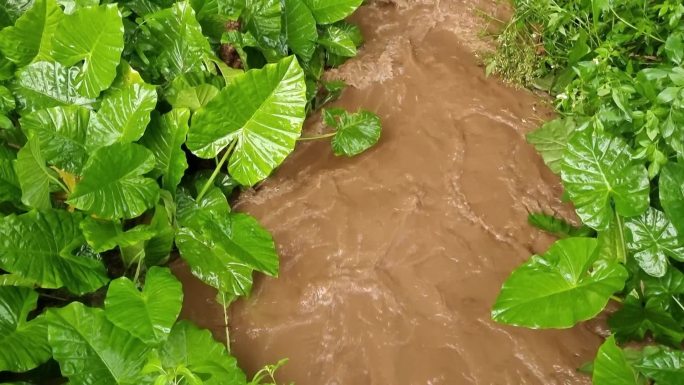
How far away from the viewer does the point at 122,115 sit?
1927 mm

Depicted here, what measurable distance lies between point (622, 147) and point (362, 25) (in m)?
1.43

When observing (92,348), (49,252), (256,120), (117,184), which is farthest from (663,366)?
(49,252)

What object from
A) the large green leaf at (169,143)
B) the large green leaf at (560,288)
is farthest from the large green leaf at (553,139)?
the large green leaf at (169,143)

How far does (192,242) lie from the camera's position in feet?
6.19

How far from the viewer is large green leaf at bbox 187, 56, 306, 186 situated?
74.6 inches

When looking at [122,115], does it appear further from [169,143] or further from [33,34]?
[33,34]

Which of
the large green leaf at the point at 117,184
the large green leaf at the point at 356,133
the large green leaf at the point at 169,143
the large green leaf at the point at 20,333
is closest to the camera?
the large green leaf at the point at 20,333

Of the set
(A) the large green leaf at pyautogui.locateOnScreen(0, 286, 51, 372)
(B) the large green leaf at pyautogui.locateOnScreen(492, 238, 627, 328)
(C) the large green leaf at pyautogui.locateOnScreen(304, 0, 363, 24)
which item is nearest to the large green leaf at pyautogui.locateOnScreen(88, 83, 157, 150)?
(A) the large green leaf at pyautogui.locateOnScreen(0, 286, 51, 372)

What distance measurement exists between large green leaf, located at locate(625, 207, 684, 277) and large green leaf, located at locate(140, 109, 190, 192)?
4.54 feet

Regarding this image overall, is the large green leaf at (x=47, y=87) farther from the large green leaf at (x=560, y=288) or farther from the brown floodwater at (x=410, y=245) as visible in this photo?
the large green leaf at (x=560, y=288)

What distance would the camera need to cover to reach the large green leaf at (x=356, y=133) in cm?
214

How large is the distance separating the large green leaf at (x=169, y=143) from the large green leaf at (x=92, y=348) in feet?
1.70

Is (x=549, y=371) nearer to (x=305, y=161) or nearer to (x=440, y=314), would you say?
(x=440, y=314)

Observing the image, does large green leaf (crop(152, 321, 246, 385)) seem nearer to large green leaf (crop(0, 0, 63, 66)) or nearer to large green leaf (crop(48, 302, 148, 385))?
large green leaf (crop(48, 302, 148, 385))
